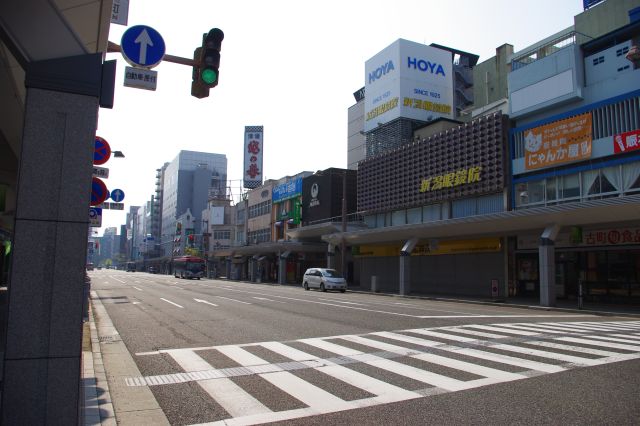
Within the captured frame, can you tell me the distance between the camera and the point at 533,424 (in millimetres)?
5316

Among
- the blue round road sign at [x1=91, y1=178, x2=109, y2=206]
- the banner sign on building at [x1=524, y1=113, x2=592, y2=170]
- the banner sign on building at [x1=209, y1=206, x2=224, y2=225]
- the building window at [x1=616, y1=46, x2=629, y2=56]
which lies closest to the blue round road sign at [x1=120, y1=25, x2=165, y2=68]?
the blue round road sign at [x1=91, y1=178, x2=109, y2=206]

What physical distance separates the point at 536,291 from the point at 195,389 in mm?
26795

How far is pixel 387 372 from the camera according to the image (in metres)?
7.82

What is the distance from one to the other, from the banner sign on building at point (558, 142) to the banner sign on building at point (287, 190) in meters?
33.0

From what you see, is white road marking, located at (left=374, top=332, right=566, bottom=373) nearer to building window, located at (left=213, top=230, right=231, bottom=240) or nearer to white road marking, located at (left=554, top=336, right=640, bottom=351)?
white road marking, located at (left=554, top=336, right=640, bottom=351)

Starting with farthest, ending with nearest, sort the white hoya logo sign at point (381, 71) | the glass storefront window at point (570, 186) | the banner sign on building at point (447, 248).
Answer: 1. the white hoya logo sign at point (381, 71)
2. the banner sign on building at point (447, 248)
3. the glass storefront window at point (570, 186)

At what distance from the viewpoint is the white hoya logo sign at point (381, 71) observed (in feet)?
156

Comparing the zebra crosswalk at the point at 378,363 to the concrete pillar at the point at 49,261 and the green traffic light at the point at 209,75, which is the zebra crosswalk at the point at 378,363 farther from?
the green traffic light at the point at 209,75

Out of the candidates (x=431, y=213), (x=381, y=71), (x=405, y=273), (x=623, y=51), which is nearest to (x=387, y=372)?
(x=623, y=51)

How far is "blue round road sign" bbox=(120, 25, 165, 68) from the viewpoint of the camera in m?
7.68

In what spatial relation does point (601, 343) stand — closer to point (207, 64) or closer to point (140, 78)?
point (207, 64)

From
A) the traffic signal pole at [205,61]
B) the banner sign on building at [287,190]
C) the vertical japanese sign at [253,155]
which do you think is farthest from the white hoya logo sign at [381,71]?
the traffic signal pole at [205,61]

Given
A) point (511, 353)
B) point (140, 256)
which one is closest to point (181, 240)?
→ point (140, 256)

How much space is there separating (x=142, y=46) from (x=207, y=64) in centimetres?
109
